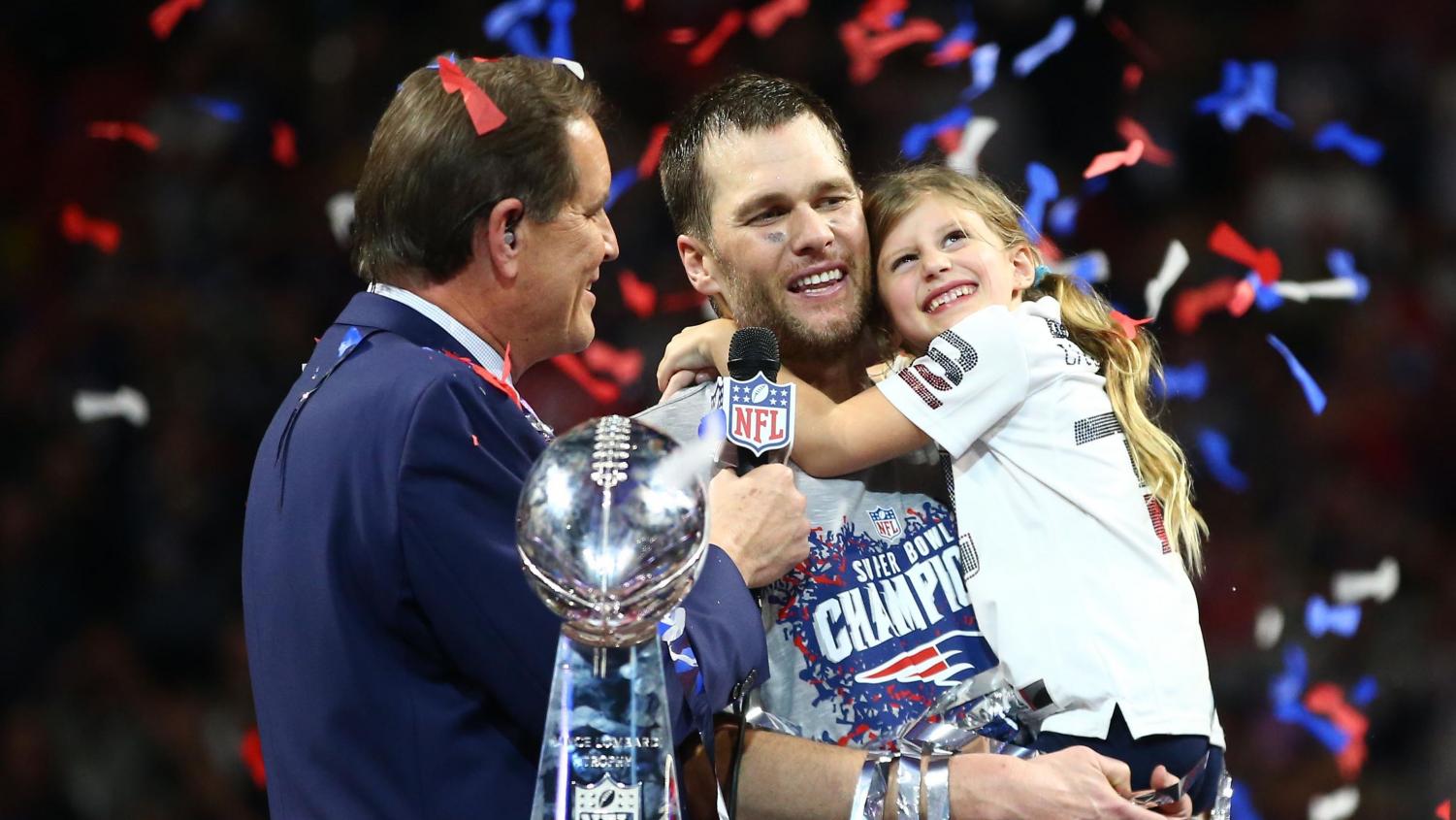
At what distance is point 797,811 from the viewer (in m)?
1.86

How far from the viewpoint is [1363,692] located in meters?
4.14

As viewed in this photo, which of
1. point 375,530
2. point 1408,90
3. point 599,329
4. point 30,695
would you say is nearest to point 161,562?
point 30,695

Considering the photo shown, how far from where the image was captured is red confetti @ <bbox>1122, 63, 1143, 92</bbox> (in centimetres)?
448

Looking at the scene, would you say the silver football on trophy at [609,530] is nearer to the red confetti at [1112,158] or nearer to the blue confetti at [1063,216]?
the red confetti at [1112,158]

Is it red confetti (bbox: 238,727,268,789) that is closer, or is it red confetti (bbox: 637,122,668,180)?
red confetti (bbox: 238,727,268,789)

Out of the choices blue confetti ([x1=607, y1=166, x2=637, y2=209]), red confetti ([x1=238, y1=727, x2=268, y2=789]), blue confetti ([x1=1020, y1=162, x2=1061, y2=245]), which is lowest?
red confetti ([x1=238, y1=727, x2=268, y2=789])

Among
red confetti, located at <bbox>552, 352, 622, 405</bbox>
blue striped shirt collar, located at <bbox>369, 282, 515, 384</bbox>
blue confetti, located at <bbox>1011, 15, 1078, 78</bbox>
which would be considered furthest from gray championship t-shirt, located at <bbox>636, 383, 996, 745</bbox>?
blue confetti, located at <bbox>1011, 15, 1078, 78</bbox>

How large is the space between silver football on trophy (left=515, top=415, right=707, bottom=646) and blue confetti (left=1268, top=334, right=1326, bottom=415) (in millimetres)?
3196

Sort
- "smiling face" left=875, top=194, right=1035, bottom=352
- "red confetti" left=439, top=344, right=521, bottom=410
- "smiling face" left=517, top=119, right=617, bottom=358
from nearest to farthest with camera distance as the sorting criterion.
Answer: "red confetti" left=439, top=344, right=521, bottom=410 → "smiling face" left=517, top=119, right=617, bottom=358 → "smiling face" left=875, top=194, right=1035, bottom=352

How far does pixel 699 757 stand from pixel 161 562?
7.69 feet

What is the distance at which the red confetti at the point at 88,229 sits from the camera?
3.79 metres

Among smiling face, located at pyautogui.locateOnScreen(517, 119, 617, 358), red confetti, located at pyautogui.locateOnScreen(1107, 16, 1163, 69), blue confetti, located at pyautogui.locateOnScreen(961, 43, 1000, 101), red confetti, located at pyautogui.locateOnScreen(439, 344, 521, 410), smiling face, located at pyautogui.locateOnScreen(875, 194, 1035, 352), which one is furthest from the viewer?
red confetti, located at pyautogui.locateOnScreen(1107, 16, 1163, 69)

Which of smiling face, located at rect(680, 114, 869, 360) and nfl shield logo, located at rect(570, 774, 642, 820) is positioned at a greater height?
smiling face, located at rect(680, 114, 869, 360)

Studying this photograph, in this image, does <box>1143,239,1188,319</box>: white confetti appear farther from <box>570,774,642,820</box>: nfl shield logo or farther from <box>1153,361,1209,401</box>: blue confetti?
<box>570,774,642,820</box>: nfl shield logo
